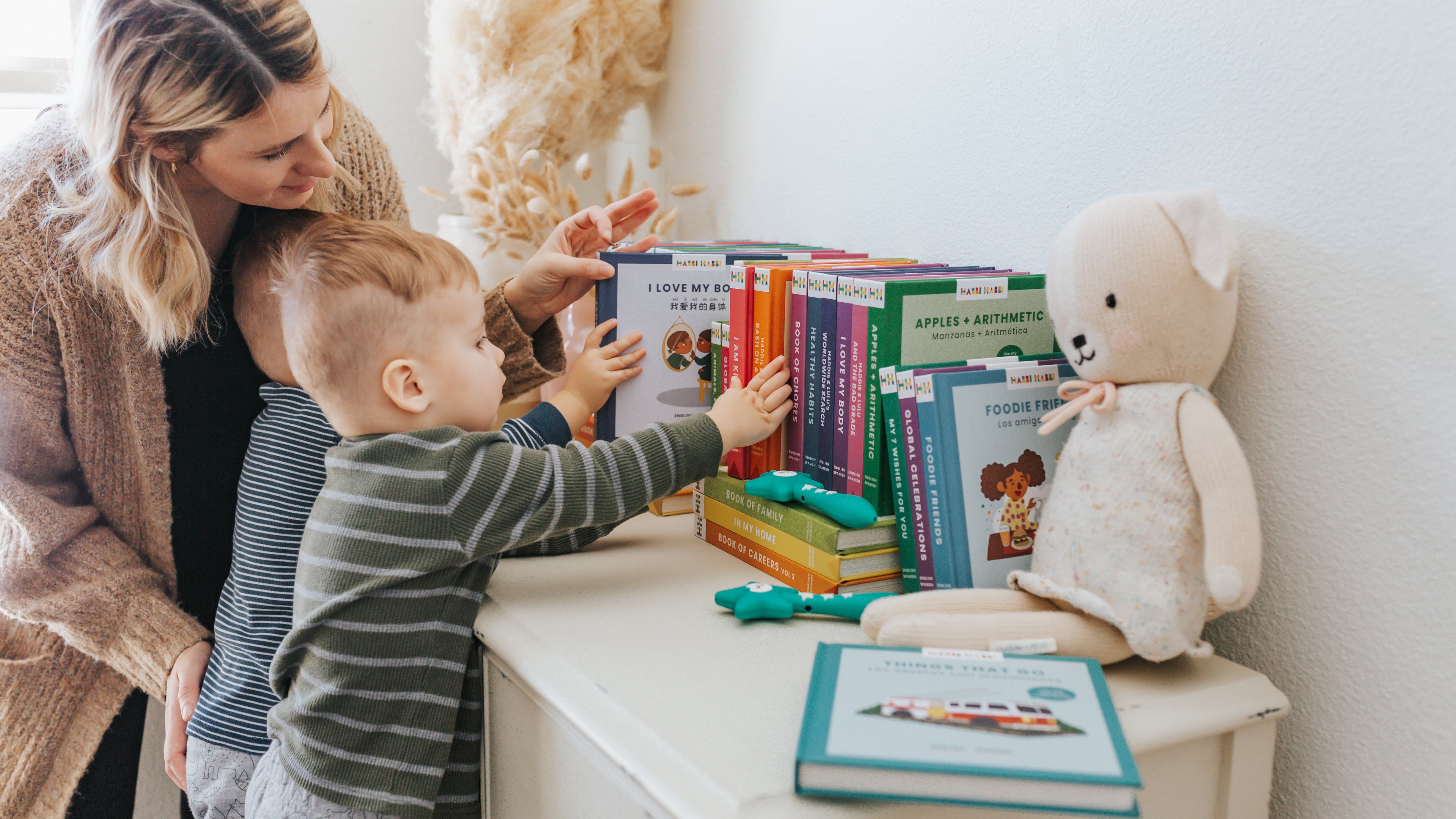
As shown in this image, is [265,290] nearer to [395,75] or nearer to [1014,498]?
[1014,498]

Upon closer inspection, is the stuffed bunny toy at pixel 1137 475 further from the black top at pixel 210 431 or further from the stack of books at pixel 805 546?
the black top at pixel 210 431

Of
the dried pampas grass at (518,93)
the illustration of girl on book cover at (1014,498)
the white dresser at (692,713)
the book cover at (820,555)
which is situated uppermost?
the dried pampas grass at (518,93)

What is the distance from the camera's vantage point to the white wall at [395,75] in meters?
1.65

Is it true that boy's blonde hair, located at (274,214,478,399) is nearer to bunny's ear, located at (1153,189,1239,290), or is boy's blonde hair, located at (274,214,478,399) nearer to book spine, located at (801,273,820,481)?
book spine, located at (801,273,820,481)

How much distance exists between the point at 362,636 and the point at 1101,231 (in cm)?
64

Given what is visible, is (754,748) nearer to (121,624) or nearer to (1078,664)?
(1078,664)

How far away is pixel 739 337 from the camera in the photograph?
→ 954 mm

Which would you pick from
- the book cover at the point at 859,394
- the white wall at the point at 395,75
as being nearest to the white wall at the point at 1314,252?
the book cover at the point at 859,394

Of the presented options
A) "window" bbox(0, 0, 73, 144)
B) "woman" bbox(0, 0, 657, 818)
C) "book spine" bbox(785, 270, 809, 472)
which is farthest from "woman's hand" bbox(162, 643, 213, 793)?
"window" bbox(0, 0, 73, 144)

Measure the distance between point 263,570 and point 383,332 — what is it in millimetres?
283

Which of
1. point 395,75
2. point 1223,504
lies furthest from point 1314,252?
point 395,75

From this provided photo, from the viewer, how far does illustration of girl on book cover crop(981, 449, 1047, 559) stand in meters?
0.76

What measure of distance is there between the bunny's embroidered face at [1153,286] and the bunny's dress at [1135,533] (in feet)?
0.07

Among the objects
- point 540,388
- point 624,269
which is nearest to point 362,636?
point 624,269
